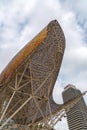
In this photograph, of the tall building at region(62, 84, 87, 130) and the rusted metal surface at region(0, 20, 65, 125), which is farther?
the tall building at region(62, 84, 87, 130)

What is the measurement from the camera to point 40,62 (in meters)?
32.5

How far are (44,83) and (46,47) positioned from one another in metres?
5.64

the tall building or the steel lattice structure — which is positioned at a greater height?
the tall building

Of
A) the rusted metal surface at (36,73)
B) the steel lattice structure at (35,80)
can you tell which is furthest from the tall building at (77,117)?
the rusted metal surface at (36,73)

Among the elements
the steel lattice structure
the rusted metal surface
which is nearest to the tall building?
the steel lattice structure

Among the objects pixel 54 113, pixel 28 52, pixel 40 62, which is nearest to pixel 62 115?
pixel 54 113

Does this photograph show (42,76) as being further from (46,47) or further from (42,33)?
(42,33)

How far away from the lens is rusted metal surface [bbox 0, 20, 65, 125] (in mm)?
29297

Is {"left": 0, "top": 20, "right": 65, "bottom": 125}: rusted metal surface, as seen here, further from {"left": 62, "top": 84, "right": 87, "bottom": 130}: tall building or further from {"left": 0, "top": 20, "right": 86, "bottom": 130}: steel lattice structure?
{"left": 62, "top": 84, "right": 87, "bottom": 130}: tall building

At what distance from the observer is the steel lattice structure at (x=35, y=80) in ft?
96.2

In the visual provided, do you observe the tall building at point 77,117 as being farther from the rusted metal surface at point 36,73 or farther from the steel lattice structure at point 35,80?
the rusted metal surface at point 36,73

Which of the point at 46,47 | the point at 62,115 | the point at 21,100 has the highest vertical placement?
the point at 46,47

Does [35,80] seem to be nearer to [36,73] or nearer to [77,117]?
[36,73]

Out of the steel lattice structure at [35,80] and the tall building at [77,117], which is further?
the tall building at [77,117]
